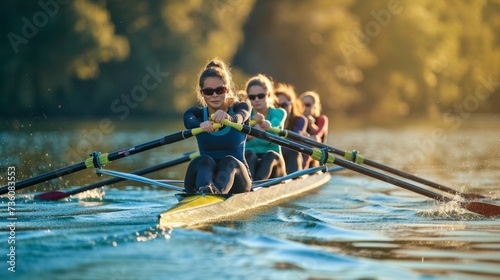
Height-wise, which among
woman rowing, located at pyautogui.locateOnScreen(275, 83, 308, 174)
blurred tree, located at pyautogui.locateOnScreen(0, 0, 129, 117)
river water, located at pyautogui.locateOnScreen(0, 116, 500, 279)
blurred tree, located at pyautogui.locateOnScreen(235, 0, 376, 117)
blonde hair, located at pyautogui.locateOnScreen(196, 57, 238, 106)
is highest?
blurred tree, located at pyautogui.locateOnScreen(235, 0, 376, 117)

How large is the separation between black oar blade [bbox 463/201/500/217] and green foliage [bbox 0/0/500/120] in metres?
18.3

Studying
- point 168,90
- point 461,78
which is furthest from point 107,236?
point 461,78

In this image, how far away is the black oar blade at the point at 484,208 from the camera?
8914 mm

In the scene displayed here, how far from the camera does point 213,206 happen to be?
7.93 m

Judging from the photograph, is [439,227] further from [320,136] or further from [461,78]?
[461,78]

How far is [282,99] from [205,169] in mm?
4915

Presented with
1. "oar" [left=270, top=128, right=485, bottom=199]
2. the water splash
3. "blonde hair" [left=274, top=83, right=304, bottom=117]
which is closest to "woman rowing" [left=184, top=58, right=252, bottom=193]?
the water splash

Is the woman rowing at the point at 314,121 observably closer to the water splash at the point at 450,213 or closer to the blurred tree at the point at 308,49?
the water splash at the point at 450,213

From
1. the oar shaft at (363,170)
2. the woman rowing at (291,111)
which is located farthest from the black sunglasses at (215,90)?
the woman rowing at (291,111)

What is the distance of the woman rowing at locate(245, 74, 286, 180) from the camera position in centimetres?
1083

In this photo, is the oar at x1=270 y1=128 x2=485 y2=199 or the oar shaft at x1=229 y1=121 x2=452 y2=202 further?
the oar at x1=270 y1=128 x2=485 y2=199

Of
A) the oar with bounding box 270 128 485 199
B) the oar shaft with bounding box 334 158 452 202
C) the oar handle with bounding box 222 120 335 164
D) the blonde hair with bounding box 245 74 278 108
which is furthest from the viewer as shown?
the blonde hair with bounding box 245 74 278 108

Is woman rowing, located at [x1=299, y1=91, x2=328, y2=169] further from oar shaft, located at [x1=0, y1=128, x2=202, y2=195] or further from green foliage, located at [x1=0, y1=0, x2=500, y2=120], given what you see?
green foliage, located at [x1=0, y1=0, x2=500, y2=120]

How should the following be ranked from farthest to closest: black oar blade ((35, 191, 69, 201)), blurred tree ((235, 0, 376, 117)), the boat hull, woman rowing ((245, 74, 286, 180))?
blurred tree ((235, 0, 376, 117)) → woman rowing ((245, 74, 286, 180)) → black oar blade ((35, 191, 69, 201)) → the boat hull
